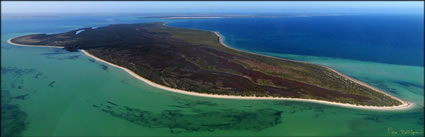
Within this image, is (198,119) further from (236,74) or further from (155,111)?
(236,74)

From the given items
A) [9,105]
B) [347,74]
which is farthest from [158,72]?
[347,74]

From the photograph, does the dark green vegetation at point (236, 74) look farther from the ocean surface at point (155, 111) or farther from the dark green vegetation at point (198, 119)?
the dark green vegetation at point (198, 119)

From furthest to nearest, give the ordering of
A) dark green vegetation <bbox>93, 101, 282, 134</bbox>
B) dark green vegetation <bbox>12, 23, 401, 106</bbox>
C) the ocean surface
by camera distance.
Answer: dark green vegetation <bbox>12, 23, 401, 106</bbox>
dark green vegetation <bbox>93, 101, 282, 134</bbox>
the ocean surface

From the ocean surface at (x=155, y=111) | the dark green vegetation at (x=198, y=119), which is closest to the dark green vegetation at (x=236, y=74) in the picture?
the ocean surface at (x=155, y=111)

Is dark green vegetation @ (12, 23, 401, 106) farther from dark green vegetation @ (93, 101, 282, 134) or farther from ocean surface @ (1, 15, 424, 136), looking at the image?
dark green vegetation @ (93, 101, 282, 134)

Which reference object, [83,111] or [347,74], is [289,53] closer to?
[347,74]

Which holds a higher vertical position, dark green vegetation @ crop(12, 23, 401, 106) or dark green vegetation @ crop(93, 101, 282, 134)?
dark green vegetation @ crop(12, 23, 401, 106)

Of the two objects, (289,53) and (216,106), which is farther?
(289,53)

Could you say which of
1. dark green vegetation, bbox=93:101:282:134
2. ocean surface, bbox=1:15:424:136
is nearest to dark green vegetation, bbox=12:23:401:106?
ocean surface, bbox=1:15:424:136
